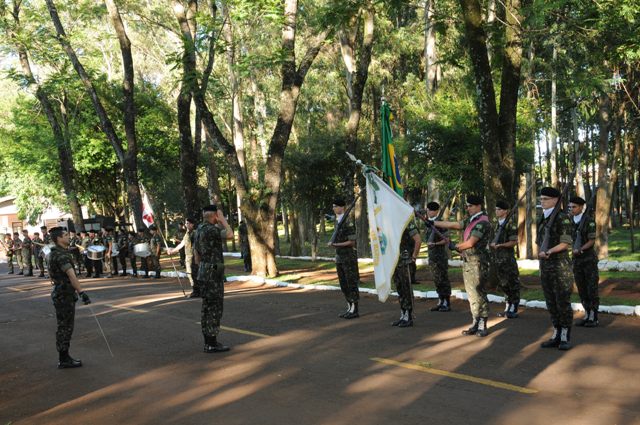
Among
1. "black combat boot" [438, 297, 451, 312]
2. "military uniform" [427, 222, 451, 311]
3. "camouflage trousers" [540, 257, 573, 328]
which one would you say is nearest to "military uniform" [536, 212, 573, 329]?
"camouflage trousers" [540, 257, 573, 328]

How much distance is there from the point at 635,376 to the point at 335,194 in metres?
21.8

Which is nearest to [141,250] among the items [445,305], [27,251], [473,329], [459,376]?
[445,305]

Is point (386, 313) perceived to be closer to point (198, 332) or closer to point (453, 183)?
point (198, 332)

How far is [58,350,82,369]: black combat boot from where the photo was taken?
9.07 metres

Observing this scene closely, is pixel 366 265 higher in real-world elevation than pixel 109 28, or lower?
lower

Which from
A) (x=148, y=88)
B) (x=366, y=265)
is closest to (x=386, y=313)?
(x=366, y=265)

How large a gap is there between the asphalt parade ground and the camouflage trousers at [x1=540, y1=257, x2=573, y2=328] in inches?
18.7

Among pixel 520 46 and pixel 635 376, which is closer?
pixel 635 376

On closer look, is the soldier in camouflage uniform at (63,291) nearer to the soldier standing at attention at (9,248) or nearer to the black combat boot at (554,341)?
the black combat boot at (554,341)

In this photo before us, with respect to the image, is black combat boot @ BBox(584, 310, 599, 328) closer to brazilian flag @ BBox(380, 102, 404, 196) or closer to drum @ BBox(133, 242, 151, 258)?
brazilian flag @ BBox(380, 102, 404, 196)

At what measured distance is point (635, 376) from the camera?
6.93 meters

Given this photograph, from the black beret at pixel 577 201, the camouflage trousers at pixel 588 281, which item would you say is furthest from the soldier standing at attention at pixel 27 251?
the camouflage trousers at pixel 588 281

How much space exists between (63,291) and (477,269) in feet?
20.1

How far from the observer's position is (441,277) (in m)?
12.1
